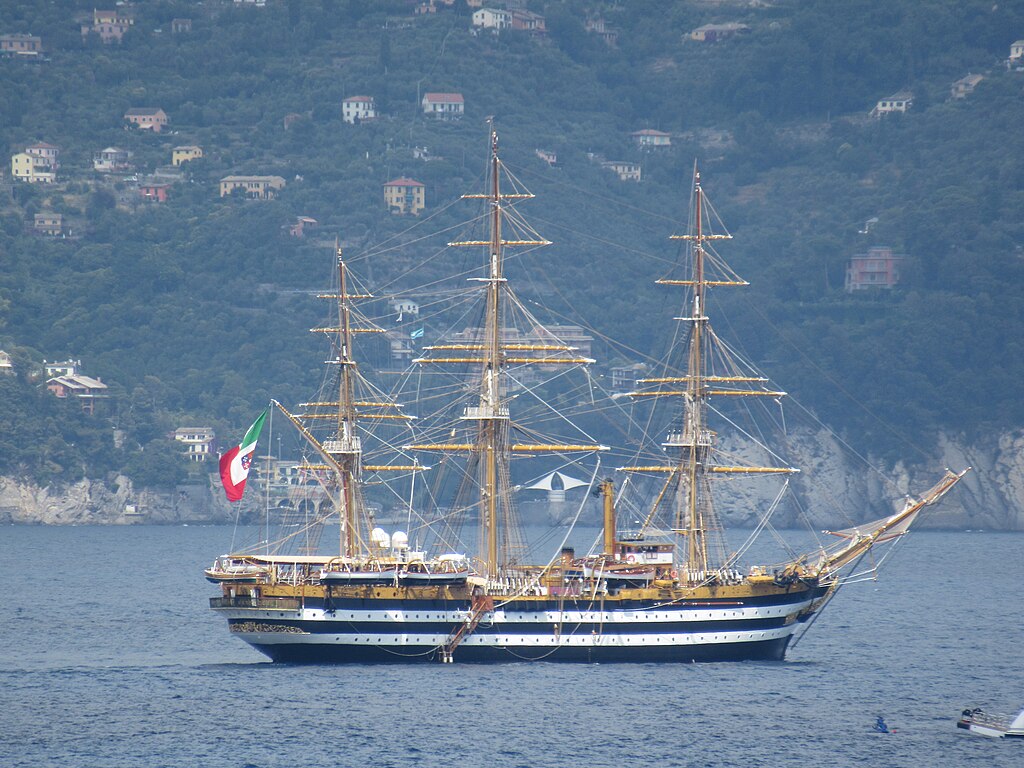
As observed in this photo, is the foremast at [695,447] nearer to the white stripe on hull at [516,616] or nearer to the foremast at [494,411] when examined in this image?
the foremast at [494,411]

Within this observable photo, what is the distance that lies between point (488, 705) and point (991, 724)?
768 inches

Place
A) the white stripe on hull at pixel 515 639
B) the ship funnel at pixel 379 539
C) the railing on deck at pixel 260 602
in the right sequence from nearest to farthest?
the railing on deck at pixel 260 602, the white stripe on hull at pixel 515 639, the ship funnel at pixel 379 539

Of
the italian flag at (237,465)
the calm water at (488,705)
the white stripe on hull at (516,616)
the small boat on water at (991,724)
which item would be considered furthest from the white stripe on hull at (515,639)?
the small boat on water at (991,724)

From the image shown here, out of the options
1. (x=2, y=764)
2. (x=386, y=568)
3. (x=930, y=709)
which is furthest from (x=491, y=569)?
(x=2, y=764)

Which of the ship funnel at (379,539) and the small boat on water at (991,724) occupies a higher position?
the ship funnel at (379,539)

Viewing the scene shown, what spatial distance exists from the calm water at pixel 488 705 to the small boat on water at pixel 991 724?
0.76 m

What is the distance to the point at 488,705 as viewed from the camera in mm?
78312

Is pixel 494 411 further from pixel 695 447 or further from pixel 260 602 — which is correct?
pixel 260 602

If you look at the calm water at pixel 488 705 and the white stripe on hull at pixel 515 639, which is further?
the white stripe on hull at pixel 515 639

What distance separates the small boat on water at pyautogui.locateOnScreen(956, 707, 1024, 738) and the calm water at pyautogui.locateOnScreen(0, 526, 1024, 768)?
0.76 m

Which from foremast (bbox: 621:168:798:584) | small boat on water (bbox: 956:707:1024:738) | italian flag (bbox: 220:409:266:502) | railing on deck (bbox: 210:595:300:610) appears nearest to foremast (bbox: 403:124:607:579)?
foremast (bbox: 621:168:798:584)

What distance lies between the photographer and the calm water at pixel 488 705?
7025cm

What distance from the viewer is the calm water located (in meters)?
70.2

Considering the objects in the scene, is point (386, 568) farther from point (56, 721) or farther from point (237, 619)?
point (56, 721)
